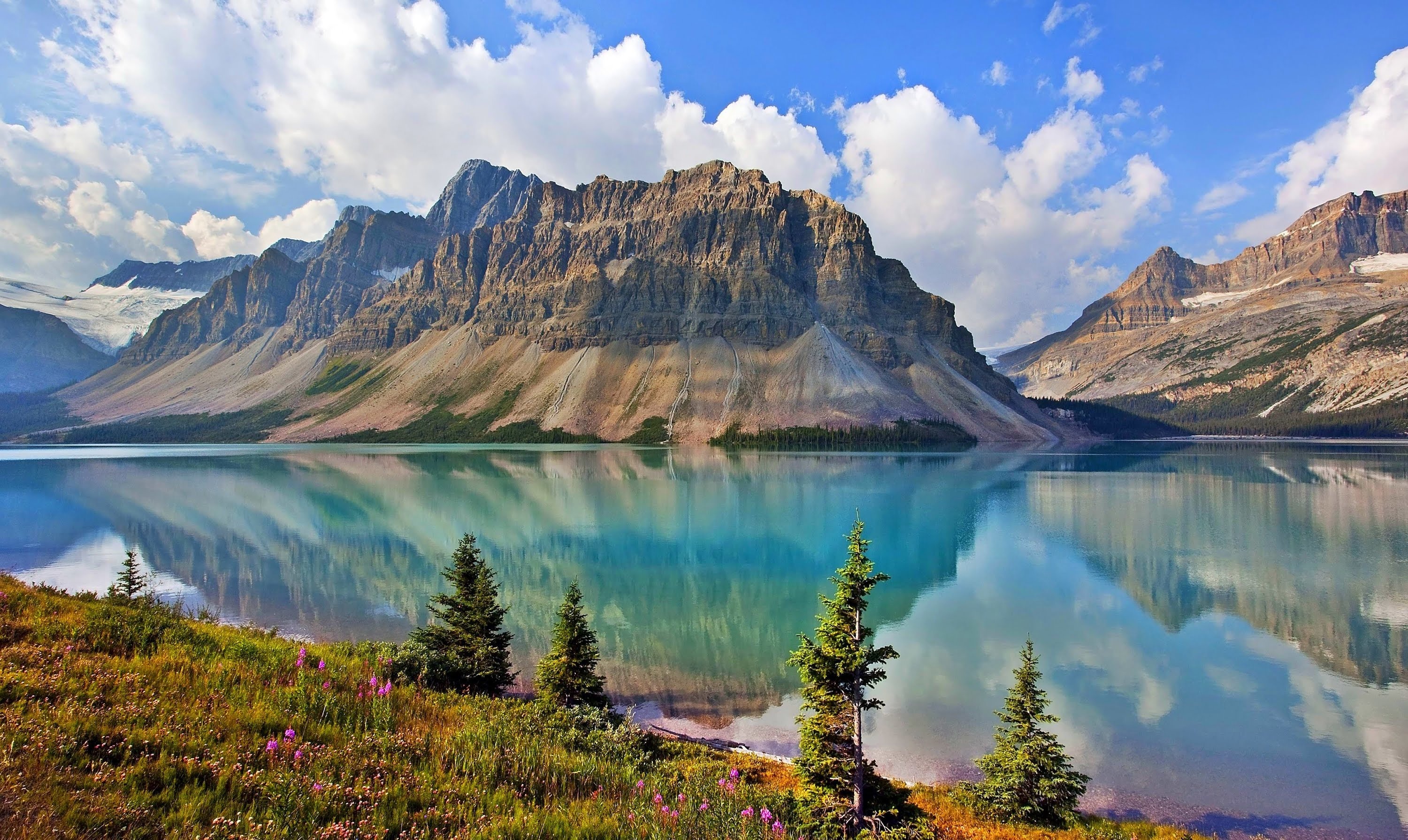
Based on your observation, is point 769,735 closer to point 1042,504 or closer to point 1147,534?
point 1147,534

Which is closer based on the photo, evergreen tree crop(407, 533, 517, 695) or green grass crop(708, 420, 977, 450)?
evergreen tree crop(407, 533, 517, 695)

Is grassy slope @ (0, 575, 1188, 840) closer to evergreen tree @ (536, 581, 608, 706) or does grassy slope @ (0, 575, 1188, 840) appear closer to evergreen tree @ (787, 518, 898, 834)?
evergreen tree @ (787, 518, 898, 834)

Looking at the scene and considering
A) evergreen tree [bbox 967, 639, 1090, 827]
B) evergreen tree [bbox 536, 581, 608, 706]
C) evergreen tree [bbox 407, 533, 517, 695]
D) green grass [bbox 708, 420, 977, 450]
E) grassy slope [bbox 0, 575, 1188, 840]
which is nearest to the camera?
grassy slope [bbox 0, 575, 1188, 840]

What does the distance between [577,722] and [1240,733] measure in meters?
19.3

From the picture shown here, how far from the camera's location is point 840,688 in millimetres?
11266

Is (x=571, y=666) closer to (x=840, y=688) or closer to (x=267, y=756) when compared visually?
(x=840, y=688)

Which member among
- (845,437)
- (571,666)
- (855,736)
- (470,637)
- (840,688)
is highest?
(845,437)

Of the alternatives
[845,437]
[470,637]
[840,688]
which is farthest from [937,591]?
[845,437]

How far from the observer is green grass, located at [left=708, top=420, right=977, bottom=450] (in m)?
153

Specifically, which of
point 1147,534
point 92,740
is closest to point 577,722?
point 92,740

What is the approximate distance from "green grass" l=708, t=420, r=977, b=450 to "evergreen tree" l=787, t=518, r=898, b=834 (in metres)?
139

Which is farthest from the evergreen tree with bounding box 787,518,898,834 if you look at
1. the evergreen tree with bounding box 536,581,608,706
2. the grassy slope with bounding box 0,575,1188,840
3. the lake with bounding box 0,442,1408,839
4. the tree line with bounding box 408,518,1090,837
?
the evergreen tree with bounding box 536,581,608,706

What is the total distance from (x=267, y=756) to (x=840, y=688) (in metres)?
8.60

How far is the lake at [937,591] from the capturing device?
1744 centimetres
